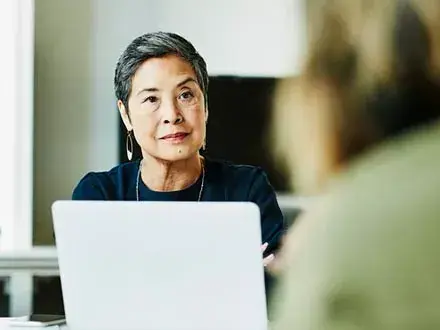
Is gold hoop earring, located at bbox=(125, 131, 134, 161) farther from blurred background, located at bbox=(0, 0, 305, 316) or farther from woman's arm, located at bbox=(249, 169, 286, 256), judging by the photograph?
woman's arm, located at bbox=(249, 169, 286, 256)

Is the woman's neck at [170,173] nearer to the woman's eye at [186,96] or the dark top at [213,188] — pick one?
the dark top at [213,188]

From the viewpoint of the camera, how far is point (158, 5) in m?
1.93

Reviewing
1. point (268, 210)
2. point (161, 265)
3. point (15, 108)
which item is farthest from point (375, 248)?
point (15, 108)

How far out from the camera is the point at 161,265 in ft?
4.10

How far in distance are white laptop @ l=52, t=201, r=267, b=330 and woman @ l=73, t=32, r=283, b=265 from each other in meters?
0.58

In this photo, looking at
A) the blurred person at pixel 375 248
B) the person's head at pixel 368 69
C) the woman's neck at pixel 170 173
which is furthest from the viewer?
the woman's neck at pixel 170 173

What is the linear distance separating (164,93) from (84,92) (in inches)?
8.4

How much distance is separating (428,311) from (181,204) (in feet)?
3.25

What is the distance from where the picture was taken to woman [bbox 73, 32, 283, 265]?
74.7 inches

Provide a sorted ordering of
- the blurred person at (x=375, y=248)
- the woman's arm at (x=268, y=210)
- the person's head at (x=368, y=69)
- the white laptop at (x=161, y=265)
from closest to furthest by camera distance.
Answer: the blurred person at (x=375, y=248)
the person's head at (x=368, y=69)
the white laptop at (x=161, y=265)
the woman's arm at (x=268, y=210)

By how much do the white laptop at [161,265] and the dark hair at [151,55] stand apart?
669 millimetres

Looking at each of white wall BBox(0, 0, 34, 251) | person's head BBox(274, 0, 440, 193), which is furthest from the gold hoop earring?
person's head BBox(274, 0, 440, 193)

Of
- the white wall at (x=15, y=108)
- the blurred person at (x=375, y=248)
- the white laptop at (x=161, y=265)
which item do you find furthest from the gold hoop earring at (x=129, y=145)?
the blurred person at (x=375, y=248)

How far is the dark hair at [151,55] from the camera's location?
191 centimetres
